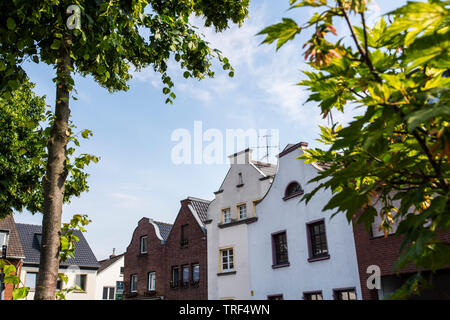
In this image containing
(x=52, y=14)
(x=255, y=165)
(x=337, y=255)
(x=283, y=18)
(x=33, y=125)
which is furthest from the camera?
(x=255, y=165)

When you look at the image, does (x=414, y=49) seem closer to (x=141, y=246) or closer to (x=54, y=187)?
(x=54, y=187)

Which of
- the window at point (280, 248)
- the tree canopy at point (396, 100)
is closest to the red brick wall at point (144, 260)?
the window at point (280, 248)

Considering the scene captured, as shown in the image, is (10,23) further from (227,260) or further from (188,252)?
(188,252)

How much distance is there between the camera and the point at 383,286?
53.0ft

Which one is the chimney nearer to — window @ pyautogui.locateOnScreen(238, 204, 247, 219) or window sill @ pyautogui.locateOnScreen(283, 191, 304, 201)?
window @ pyautogui.locateOnScreen(238, 204, 247, 219)

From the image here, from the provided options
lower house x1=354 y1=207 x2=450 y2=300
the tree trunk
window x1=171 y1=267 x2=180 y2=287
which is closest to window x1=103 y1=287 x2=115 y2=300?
window x1=171 y1=267 x2=180 y2=287

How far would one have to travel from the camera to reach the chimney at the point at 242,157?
89.7 feet

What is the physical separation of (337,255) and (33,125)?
1690 cm

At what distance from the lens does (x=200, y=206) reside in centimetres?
3172

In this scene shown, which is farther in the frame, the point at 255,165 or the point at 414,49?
the point at 255,165

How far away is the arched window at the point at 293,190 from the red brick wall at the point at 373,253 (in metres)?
4.73

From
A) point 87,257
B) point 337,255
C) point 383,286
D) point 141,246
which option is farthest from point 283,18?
point 87,257

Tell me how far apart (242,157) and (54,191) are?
24074 millimetres

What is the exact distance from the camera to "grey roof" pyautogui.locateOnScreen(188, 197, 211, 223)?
100 ft
